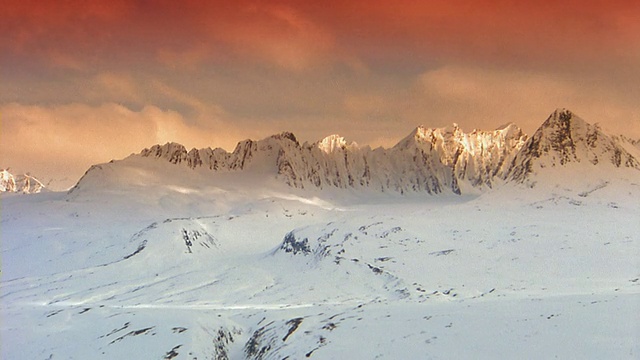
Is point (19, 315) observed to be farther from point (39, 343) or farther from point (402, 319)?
point (402, 319)

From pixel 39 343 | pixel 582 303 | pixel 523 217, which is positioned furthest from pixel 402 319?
pixel 523 217

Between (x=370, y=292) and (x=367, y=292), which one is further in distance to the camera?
(x=367, y=292)

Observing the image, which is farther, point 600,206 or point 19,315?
point 600,206

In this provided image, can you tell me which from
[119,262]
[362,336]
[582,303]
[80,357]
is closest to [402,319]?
[362,336]

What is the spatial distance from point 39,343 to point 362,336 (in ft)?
132

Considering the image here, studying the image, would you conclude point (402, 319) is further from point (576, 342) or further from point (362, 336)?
point (576, 342)

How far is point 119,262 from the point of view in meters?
178

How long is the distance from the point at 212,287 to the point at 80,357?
280ft

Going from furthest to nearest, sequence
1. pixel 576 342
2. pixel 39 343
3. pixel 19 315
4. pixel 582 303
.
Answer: pixel 19 315 < pixel 39 343 < pixel 582 303 < pixel 576 342

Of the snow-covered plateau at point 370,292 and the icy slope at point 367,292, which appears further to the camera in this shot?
the icy slope at point 367,292

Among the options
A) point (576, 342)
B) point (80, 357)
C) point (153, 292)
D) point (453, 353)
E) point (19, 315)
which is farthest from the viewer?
point (153, 292)

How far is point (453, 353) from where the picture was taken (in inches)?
1652

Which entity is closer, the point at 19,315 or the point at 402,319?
the point at 402,319

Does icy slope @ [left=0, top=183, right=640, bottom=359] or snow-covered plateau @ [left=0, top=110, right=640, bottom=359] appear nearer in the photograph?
snow-covered plateau @ [left=0, top=110, right=640, bottom=359]
